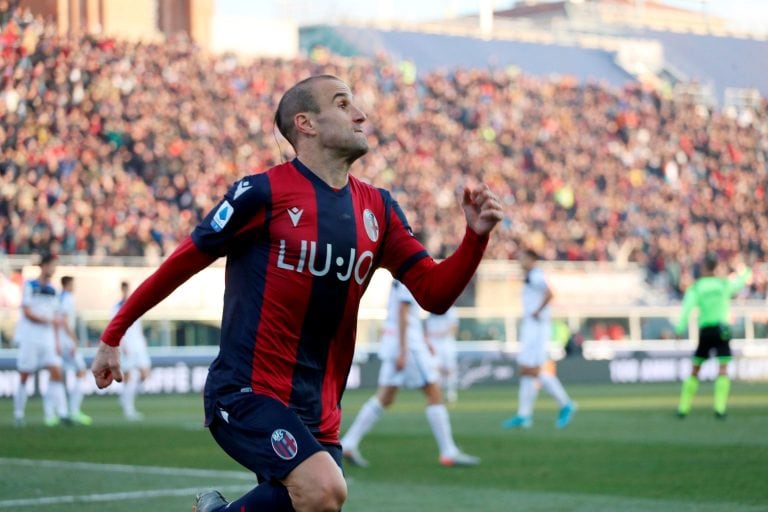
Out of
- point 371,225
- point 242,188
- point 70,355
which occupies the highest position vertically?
point 242,188

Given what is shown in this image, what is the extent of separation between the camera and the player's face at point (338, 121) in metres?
5.95

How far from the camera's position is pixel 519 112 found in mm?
46094

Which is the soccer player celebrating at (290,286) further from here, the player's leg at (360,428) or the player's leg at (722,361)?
the player's leg at (722,361)

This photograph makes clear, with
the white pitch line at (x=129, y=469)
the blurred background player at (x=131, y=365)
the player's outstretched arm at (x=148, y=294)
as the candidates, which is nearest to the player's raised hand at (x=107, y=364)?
the player's outstretched arm at (x=148, y=294)

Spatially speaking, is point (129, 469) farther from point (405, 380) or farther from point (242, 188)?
point (242, 188)

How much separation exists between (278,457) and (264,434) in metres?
0.11

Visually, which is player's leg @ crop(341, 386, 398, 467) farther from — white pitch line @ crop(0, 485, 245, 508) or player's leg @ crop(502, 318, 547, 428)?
player's leg @ crop(502, 318, 547, 428)

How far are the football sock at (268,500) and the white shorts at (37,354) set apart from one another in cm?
1471

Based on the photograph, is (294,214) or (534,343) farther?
(534,343)

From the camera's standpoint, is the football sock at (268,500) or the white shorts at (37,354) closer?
the football sock at (268,500)

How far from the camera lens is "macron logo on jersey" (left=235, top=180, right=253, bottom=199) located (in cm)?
581

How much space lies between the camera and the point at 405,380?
47.9 ft

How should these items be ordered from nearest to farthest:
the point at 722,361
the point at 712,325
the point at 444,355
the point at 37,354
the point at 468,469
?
the point at 468,469
the point at 722,361
the point at 712,325
the point at 37,354
the point at 444,355

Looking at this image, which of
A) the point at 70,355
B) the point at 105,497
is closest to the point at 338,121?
the point at 105,497
